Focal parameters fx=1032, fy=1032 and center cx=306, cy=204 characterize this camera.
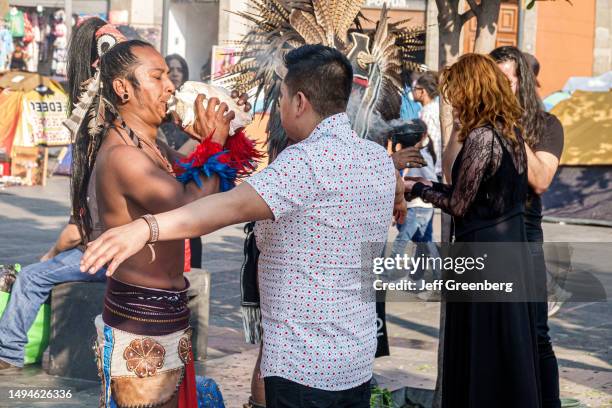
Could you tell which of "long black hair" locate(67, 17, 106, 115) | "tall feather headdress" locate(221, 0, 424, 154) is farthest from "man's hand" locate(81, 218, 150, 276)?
"long black hair" locate(67, 17, 106, 115)

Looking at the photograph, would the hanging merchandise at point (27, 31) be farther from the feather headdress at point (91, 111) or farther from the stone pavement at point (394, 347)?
the feather headdress at point (91, 111)

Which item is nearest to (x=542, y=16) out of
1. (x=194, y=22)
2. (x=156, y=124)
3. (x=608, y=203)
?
(x=194, y=22)

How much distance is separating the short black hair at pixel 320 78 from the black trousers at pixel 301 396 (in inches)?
31.1

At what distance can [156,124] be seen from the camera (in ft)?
12.2

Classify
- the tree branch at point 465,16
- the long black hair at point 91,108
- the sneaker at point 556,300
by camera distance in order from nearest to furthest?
1. the long black hair at point 91,108
2. the tree branch at point 465,16
3. the sneaker at point 556,300

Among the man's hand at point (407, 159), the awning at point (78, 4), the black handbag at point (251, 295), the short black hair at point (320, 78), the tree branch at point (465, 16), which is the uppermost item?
the awning at point (78, 4)

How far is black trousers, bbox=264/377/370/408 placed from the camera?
296 centimetres

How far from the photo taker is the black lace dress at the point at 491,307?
4.19m

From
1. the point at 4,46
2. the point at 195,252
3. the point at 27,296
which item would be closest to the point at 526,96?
the point at 195,252

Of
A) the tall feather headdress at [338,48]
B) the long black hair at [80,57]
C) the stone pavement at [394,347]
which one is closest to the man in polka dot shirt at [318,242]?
the tall feather headdress at [338,48]

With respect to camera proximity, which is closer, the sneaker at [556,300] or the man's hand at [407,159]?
the man's hand at [407,159]

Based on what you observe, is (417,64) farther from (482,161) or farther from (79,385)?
(79,385)

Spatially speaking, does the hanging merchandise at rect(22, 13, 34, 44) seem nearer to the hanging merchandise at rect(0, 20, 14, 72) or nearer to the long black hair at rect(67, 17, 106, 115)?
the hanging merchandise at rect(0, 20, 14, 72)

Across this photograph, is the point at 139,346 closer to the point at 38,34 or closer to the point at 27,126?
the point at 27,126
